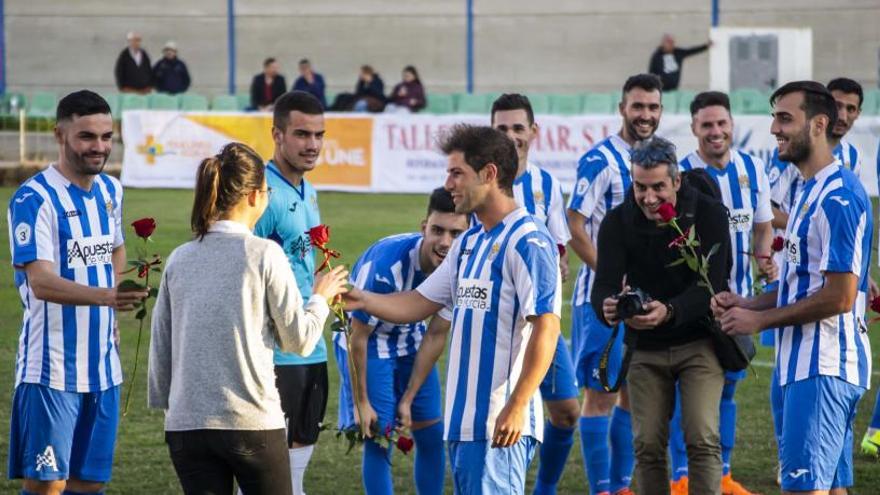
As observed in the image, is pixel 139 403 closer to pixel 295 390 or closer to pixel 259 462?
pixel 295 390

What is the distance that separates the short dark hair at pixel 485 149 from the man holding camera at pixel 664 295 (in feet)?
3.38

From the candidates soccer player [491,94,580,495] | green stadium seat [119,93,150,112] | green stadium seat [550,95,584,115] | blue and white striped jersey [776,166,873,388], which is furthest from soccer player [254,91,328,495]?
green stadium seat [550,95,584,115]

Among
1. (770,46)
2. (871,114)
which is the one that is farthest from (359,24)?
(871,114)

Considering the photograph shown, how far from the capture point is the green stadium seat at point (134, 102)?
2641 cm

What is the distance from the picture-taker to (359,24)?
34469 millimetres

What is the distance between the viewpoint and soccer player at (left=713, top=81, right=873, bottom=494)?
5703 millimetres

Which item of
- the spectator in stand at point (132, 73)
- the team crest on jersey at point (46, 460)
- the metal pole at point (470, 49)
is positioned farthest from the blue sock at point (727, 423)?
the metal pole at point (470, 49)

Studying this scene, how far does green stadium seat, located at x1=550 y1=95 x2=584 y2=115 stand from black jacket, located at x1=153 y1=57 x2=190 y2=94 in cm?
718

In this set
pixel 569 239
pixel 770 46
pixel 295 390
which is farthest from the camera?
pixel 770 46

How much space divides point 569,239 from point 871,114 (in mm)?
17844

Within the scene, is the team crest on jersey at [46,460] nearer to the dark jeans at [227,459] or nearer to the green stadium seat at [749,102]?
the dark jeans at [227,459]

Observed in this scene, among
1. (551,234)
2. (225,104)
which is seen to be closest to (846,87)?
(551,234)

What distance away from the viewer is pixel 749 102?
25953 millimetres

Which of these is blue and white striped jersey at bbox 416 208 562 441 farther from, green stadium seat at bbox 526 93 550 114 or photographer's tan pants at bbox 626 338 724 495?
green stadium seat at bbox 526 93 550 114
